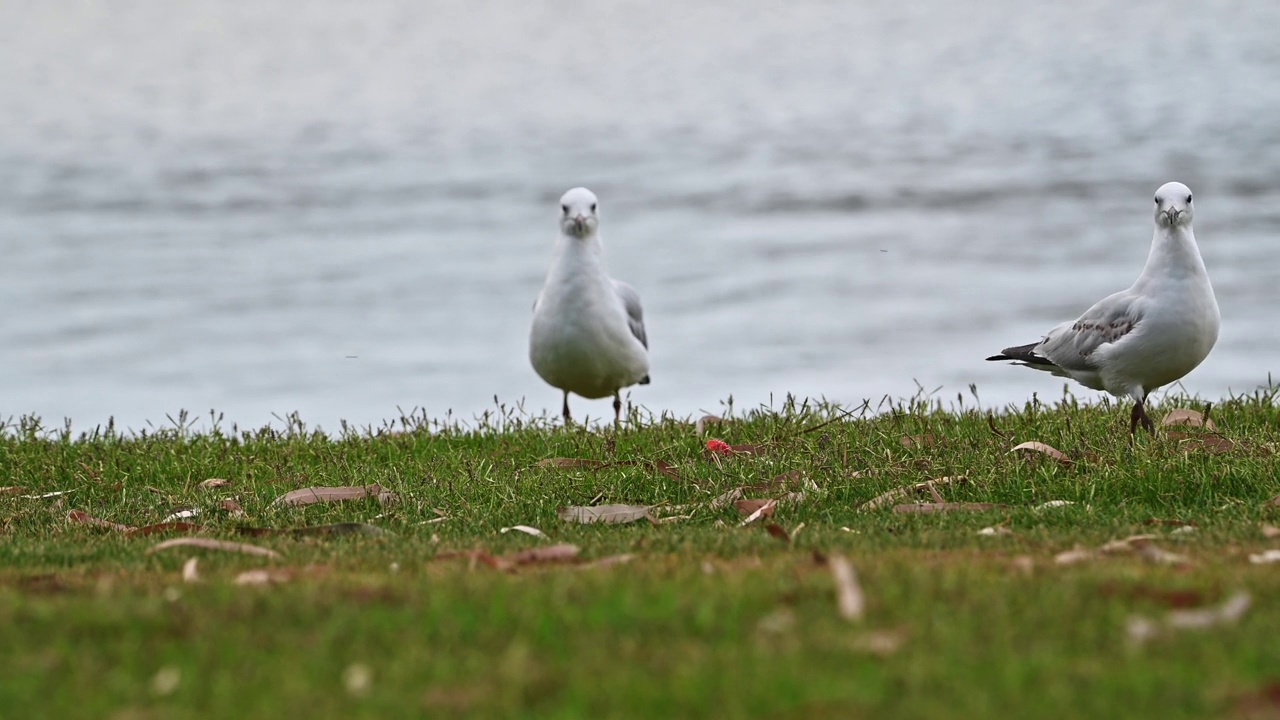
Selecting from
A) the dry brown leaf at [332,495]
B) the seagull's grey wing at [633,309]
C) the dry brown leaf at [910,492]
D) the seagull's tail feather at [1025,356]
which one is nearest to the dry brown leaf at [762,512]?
the dry brown leaf at [910,492]

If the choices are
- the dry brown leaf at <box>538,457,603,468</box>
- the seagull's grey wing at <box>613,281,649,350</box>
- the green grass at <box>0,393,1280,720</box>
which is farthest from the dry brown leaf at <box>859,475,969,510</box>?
the seagull's grey wing at <box>613,281,649,350</box>

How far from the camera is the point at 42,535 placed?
591 centimetres

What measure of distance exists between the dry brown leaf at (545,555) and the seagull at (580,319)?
451cm

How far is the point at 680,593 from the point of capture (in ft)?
11.4

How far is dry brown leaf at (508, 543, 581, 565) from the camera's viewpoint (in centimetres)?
457

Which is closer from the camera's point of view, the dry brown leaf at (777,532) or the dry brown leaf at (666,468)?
the dry brown leaf at (777,532)

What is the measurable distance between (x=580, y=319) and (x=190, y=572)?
16.8 feet

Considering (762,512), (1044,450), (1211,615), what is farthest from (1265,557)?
(1044,450)

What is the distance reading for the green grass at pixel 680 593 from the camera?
2.64 meters

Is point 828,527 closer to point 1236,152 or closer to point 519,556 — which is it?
point 519,556

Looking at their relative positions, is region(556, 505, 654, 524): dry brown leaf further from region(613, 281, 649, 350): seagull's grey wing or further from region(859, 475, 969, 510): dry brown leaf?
region(613, 281, 649, 350): seagull's grey wing

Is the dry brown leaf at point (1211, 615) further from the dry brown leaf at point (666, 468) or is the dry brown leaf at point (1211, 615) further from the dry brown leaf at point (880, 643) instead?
the dry brown leaf at point (666, 468)

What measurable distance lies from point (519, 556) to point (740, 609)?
146cm

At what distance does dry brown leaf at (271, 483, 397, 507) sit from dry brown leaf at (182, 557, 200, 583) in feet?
5.74
